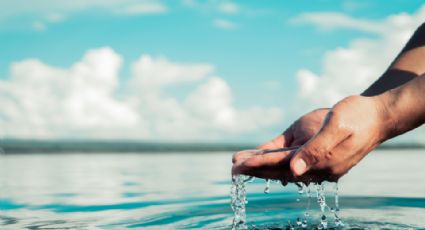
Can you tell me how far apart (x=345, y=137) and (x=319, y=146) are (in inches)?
6.4

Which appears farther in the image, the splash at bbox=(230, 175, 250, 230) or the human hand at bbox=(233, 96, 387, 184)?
the splash at bbox=(230, 175, 250, 230)

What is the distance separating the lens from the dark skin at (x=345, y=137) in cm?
335

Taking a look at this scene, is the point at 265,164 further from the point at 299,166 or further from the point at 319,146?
the point at 319,146

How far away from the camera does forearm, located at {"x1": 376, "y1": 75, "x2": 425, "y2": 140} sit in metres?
3.57

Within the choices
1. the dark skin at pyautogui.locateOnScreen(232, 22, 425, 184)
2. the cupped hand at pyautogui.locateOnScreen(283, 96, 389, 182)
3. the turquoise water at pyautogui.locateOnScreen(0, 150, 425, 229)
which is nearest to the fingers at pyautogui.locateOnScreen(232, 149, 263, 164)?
the dark skin at pyautogui.locateOnScreen(232, 22, 425, 184)

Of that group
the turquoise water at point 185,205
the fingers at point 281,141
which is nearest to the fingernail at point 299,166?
the fingers at point 281,141

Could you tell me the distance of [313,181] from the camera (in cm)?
375

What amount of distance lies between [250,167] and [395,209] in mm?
3105

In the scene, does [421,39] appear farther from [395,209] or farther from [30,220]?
[30,220]

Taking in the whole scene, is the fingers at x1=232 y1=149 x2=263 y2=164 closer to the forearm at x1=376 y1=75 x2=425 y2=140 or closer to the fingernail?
the fingernail

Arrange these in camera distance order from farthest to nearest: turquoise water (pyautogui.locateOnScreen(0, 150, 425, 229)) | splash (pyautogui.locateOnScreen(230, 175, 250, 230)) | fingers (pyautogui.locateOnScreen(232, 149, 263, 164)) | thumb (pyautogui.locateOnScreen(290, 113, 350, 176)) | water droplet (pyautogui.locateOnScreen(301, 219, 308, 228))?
turquoise water (pyautogui.locateOnScreen(0, 150, 425, 229)) < water droplet (pyautogui.locateOnScreen(301, 219, 308, 228)) < splash (pyautogui.locateOnScreen(230, 175, 250, 230)) < fingers (pyautogui.locateOnScreen(232, 149, 263, 164)) < thumb (pyautogui.locateOnScreen(290, 113, 350, 176))

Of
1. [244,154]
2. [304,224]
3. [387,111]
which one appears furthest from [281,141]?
[387,111]

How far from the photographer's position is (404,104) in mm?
3584

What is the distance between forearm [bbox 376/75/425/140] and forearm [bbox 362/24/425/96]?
3.83 feet
